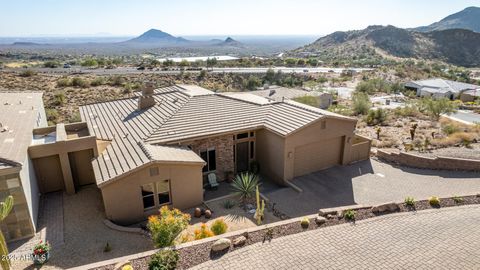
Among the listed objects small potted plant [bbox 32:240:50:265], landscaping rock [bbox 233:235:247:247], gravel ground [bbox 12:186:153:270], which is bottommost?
gravel ground [bbox 12:186:153:270]

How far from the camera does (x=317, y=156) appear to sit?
59.8ft

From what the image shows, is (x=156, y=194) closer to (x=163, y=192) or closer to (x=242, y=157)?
(x=163, y=192)

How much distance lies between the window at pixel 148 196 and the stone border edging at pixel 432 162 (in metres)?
15.6

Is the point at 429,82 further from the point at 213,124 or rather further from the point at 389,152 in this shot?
the point at 213,124

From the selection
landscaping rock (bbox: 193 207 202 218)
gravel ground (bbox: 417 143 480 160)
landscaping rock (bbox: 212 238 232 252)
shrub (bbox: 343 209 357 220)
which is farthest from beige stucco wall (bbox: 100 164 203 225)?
gravel ground (bbox: 417 143 480 160)

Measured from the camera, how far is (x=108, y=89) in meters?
43.2

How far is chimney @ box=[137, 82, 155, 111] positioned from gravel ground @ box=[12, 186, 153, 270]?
7991mm

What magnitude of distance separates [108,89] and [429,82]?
211 feet

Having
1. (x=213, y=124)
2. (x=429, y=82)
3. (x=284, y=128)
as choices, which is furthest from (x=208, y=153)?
(x=429, y=82)

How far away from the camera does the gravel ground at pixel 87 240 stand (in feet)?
34.0

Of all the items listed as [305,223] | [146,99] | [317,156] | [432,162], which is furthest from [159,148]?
[432,162]

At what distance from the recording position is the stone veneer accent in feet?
53.7

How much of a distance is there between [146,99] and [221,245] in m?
13.7

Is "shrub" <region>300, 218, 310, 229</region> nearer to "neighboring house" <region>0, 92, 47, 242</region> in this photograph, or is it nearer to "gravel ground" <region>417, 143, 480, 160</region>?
"neighboring house" <region>0, 92, 47, 242</region>
